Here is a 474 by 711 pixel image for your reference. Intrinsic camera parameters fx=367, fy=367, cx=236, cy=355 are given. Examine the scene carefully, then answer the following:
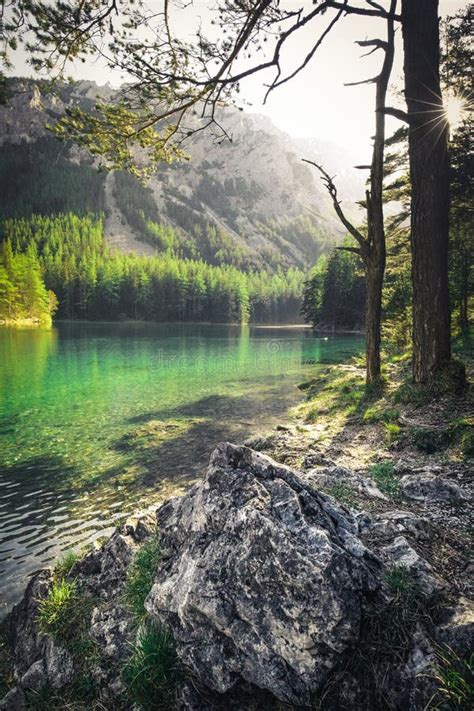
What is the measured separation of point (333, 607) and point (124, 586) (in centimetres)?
309

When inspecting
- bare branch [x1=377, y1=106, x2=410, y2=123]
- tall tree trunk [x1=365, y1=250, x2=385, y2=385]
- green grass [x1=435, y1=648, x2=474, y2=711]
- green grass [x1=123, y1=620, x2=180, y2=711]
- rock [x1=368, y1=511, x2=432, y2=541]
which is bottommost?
green grass [x1=123, y1=620, x2=180, y2=711]

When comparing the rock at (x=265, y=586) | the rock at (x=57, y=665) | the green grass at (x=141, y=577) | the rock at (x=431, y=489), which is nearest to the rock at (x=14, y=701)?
the rock at (x=57, y=665)

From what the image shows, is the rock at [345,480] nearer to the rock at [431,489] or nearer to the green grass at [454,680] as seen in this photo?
the rock at [431,489]

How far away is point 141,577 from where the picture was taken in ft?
15.2

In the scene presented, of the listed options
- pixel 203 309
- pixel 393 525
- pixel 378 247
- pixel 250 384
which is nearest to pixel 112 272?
pixel 203 309

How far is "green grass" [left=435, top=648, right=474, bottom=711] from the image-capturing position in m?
2.44

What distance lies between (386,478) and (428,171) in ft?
26.9

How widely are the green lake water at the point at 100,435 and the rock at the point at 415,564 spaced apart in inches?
267

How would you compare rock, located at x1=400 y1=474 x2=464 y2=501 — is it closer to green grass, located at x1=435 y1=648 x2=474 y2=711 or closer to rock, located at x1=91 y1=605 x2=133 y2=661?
green grass, located at x1=435 y1=648 x2=474 y2=711

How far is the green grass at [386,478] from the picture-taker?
230 inches

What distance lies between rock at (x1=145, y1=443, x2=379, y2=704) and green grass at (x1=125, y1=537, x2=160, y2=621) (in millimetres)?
498


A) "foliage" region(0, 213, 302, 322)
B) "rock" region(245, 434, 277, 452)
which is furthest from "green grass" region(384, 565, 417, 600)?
"foliage" region(0, 213, 302, 322)

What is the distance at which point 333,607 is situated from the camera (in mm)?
3008

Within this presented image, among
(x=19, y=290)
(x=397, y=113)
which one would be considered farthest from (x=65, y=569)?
(x=19, y=290)
